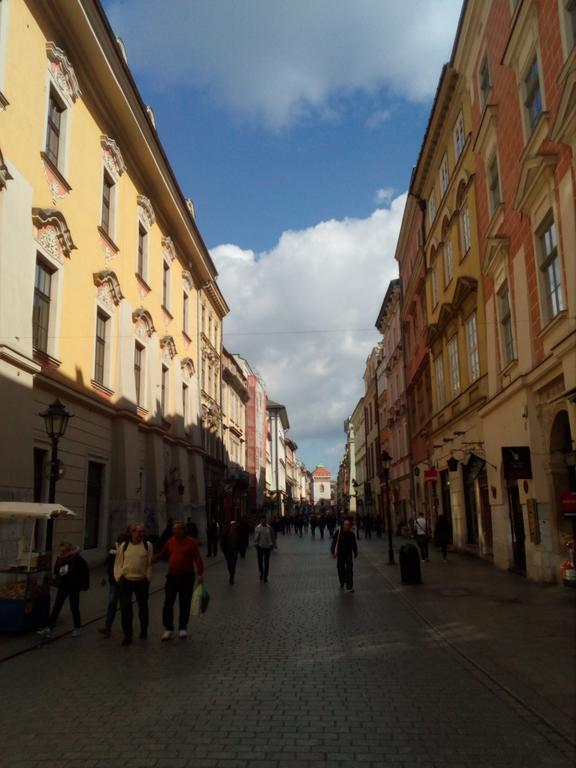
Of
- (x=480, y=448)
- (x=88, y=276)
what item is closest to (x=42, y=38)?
(x=88, y=276)

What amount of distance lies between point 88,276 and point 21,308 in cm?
560

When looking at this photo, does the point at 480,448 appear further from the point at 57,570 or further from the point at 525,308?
the point at 57,570

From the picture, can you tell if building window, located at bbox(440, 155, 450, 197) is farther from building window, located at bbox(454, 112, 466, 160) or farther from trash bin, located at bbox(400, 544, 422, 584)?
trash bin, located at bbox(400, 544, 422, 584)

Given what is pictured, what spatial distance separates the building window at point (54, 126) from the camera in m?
18.7

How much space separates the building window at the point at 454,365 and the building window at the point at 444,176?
592 centimetres

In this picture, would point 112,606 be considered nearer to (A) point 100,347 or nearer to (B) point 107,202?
(A) point 100,347

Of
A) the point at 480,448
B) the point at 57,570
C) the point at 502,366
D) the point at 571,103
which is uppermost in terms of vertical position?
the point at 571,103

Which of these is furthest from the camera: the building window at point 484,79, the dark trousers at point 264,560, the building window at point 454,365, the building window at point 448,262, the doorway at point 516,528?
the building window at point 448,262

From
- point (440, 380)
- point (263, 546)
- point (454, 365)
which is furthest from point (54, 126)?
point (440, 380)

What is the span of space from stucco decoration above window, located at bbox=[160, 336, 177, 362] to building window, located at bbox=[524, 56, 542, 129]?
18207mm

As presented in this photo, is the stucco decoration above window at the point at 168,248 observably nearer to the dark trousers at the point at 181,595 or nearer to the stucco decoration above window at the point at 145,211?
the stucco decoration above window at the point at 145,211

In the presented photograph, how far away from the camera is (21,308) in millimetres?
15750

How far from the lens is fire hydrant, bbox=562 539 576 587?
13688 mm

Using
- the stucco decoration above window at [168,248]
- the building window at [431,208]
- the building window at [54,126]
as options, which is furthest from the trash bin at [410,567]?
the stucco decoration above window at [168,248]
